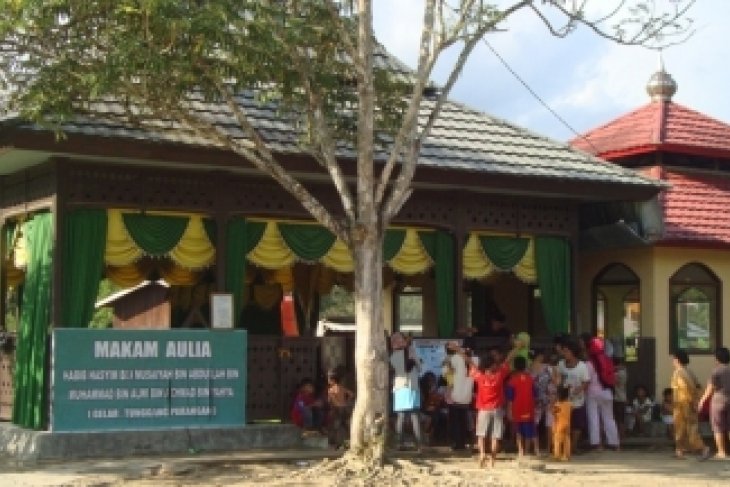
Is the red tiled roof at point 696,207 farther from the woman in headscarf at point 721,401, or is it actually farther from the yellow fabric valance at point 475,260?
the woman in headscarf at point 721,401

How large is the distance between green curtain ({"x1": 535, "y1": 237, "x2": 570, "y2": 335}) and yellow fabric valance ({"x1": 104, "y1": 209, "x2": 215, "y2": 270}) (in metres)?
5.55

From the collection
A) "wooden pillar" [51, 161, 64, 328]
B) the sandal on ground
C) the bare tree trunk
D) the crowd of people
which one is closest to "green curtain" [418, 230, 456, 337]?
the crowd of people

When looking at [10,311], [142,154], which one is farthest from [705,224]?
[10,311]

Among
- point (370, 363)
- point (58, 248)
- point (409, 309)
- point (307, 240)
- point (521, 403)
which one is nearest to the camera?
point (370, 363)

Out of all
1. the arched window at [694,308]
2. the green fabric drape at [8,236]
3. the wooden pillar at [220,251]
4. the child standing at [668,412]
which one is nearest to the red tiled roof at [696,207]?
Answer: the arched window at [694,308]

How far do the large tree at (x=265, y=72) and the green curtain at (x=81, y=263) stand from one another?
153 centimetres

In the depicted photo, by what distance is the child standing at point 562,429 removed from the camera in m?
15.2

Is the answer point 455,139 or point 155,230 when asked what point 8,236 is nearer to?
→ point 155,230

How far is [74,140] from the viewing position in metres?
14.0

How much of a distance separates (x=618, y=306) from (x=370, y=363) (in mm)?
8829

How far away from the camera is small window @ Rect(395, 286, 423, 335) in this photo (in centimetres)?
2292

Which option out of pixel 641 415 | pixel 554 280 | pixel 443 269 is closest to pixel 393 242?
pixel 443 269

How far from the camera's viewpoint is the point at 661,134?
69.4 feet

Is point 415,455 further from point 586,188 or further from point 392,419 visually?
point 586,188
